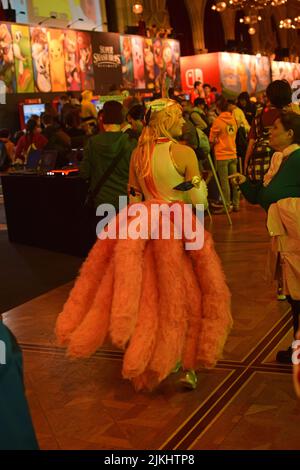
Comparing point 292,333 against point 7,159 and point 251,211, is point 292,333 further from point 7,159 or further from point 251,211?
point 7,159

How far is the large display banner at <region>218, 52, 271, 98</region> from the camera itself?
69.3ft

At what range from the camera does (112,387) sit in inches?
141

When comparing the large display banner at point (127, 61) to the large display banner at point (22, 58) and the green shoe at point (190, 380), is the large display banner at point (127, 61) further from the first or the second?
the green shoe at point (190, 380)

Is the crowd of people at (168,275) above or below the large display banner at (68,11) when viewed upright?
below

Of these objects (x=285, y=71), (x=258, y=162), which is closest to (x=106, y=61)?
(x=258, y=162)

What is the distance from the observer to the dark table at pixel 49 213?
679 cm

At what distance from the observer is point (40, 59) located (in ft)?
44.9

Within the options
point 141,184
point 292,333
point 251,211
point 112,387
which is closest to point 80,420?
point 112,387

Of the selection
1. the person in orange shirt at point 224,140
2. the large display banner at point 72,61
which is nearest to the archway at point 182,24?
the large display banner at point 72,61

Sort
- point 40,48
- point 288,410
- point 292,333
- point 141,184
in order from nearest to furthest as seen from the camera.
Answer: point 288,410 < point 141,184 < point 292,333 < point 40,48

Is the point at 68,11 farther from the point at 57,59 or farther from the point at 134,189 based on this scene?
the point at 134,189

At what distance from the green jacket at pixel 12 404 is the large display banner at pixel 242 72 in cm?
1926
